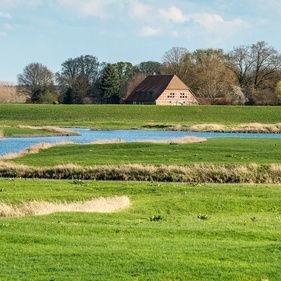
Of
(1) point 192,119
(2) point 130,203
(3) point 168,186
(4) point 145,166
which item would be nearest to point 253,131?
(1) point 192,119

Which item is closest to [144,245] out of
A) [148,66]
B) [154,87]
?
[154,87]

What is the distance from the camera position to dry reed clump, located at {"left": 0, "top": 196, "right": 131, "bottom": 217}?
22.2m

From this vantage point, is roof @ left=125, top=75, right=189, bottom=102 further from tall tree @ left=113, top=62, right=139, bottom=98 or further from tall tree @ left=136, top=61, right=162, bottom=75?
tall tree @ left=136, top=61, right=162, bottom=75

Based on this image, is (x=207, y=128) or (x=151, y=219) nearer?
(x=151, y=219)

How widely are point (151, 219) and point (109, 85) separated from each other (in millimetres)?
123509

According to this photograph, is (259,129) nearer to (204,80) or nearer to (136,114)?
(136,114)

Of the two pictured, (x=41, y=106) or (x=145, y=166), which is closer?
(x=145, y=166)

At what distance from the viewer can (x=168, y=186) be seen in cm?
3188

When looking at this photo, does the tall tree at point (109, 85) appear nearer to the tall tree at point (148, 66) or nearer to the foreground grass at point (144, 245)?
the tall tree at point (148, 66)

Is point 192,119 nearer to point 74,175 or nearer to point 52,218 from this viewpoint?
point 74,175

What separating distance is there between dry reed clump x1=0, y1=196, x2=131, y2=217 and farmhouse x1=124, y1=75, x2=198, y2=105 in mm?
112885

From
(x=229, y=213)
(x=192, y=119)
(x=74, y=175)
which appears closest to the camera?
(x=229, y=213)

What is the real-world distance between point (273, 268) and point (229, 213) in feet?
39.4

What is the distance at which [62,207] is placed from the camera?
2361 cm
